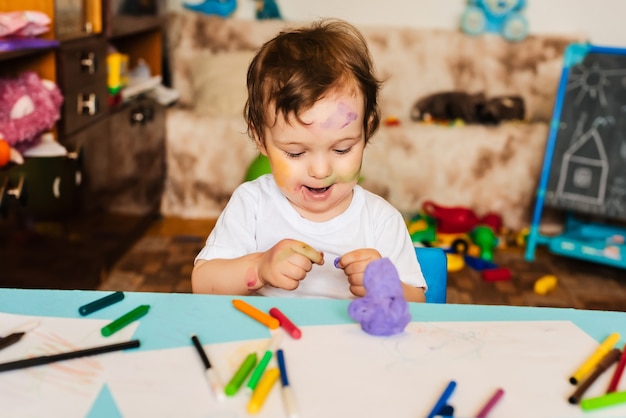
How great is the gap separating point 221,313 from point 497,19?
8.48ft

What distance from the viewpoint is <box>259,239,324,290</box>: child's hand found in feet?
2.73

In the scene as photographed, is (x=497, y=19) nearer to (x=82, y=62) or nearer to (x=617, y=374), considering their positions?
(x=82, y=62)

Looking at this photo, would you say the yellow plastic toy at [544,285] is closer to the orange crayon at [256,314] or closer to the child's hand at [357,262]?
the child's hand at [357,262]

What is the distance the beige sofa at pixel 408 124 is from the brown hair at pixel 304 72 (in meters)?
1.79

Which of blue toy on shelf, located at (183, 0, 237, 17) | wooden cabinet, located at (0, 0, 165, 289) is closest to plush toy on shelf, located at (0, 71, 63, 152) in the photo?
wooden cabinet, located at (0, 0, 165, 289)

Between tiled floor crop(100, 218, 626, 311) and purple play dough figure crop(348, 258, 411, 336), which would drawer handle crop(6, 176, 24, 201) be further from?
purple play dough figure crop(348, 258, 411, 336)

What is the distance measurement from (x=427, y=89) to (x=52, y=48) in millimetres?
1733

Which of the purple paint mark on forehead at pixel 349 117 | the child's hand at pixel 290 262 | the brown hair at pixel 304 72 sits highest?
the brown hair at pixel 304 72

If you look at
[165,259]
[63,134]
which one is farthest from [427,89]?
[63,134]

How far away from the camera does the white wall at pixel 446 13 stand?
3002mm

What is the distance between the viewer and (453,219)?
105 inches

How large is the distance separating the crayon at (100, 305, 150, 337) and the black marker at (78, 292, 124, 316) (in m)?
0.03

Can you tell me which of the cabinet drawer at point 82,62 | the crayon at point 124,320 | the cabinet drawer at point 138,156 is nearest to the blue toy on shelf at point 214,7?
the cabinet drawer at point 138,156

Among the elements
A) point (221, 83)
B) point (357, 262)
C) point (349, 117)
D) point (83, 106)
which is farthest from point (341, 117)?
point (221, 83)
